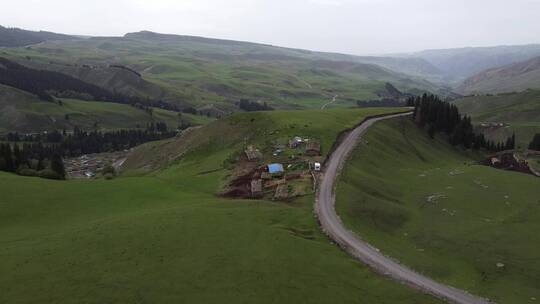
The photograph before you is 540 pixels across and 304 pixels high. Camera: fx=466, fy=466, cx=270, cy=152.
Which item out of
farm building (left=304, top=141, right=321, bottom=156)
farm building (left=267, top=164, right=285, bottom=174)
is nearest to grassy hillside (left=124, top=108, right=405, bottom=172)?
farm building (left=304, top=141, right=321, bottom=156)

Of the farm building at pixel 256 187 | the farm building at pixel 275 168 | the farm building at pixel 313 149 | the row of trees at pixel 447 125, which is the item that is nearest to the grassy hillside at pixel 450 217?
the farm building at pixel 313 149

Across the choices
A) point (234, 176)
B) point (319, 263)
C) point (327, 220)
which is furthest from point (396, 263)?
point (234, 176)

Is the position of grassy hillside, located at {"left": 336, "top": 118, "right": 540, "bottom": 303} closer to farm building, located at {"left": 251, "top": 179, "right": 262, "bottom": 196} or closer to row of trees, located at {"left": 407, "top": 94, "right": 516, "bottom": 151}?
farm building, located at {"left": 251, "top": 179, "right": 262, "bottom": 196}

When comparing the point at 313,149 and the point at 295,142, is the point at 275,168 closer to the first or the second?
the point at 313,149

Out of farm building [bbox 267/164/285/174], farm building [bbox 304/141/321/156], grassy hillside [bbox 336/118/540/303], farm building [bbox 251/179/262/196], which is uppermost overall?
farm building [bbox 304/141/321/156]

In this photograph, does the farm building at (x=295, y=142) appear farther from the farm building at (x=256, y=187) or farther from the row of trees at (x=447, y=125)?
the row of trees at (x=447, y=125)

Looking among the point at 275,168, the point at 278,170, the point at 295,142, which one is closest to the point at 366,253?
the point at 278,170
